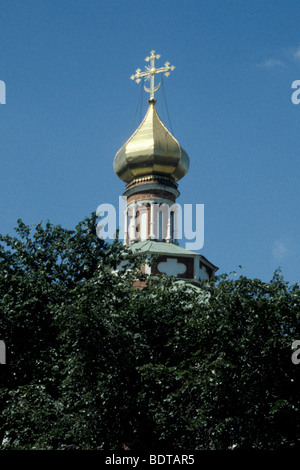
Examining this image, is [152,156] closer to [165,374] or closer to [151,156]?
[151,156]

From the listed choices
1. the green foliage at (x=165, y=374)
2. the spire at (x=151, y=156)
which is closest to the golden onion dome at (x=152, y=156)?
the spire at (x=151, y=156)

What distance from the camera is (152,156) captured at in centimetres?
2738

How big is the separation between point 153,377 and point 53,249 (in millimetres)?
5533

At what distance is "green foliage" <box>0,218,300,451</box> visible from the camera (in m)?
12.7

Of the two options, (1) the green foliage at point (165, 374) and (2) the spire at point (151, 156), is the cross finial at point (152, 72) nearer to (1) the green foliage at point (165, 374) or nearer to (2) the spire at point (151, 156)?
(2) the spire at point (151, 156)

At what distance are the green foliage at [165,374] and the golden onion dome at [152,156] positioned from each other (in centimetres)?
1200

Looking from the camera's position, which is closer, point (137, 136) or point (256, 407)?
point (256, 407)

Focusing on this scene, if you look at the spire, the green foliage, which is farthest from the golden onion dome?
the green foliage

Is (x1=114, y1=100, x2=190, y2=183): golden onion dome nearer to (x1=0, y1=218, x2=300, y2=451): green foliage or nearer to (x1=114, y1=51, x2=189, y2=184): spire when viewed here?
(x1=114, y1=51, x2=189, y2=184): spire

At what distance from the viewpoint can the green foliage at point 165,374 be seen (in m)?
12.7
